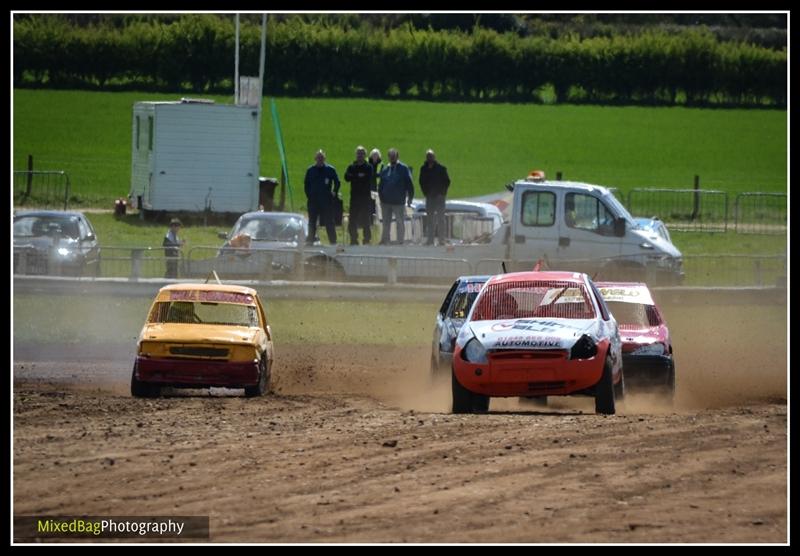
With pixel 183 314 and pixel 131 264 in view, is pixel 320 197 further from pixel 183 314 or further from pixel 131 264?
pixel 183 314

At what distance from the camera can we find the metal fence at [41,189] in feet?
128

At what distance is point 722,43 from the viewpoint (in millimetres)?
52500

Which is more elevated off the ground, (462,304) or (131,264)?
(131,264)

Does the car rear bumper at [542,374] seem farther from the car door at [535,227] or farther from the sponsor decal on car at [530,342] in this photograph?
the car door at [535,227]

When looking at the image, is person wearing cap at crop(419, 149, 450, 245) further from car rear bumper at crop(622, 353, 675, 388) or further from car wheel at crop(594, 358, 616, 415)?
car wheel at crop(594, 358, 616, 415)

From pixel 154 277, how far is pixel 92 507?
14179 mm

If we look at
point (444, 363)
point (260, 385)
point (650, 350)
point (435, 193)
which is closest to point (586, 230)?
point (435, 193)

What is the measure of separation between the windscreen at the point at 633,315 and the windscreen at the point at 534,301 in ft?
6.34

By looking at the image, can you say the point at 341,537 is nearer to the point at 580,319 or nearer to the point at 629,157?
the point at 580,319

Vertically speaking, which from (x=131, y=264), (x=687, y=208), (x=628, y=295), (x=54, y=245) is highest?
(x=687, y=208)

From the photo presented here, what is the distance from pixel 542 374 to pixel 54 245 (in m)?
12.7

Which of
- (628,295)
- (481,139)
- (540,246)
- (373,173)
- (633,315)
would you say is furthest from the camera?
(481,139)

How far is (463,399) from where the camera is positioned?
14.8 meters
